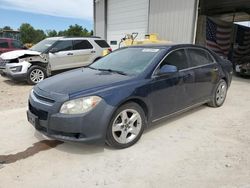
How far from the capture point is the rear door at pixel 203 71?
480 cm

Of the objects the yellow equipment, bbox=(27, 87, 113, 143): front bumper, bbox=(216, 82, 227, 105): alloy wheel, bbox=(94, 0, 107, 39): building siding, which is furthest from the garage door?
bbox=(27, 87, 113, 143): front bumper

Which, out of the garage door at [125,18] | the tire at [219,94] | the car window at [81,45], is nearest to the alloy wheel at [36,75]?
the car window at [81,45]

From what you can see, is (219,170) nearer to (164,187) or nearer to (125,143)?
(164,187)

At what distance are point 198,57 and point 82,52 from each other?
582 cm

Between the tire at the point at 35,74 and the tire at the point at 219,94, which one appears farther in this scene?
the tire at the point at 35,74

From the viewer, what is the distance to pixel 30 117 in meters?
3.63

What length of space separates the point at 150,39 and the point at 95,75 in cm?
703

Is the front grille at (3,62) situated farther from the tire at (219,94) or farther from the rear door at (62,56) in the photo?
the tire at (219,94)

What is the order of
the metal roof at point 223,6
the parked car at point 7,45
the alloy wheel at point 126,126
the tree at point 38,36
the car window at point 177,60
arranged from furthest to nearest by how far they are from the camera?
the tree at point 38,36
the metal roof at point 223,6
the parked car at point 7,45
the car window at point 177,60
the alloy wheel at point 126,126

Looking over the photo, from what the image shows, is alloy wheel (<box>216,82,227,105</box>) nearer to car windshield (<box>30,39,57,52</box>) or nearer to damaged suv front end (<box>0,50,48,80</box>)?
damaged suv front end (<box>0,50,48,80</box>)

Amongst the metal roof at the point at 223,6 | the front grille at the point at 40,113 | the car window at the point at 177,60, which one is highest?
the metal roof at the point at 223,6

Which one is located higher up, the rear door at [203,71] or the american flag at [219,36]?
the american flag at [219,36]

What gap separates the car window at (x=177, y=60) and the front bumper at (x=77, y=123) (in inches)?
56.6

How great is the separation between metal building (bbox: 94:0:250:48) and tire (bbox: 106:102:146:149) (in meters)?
7.02
